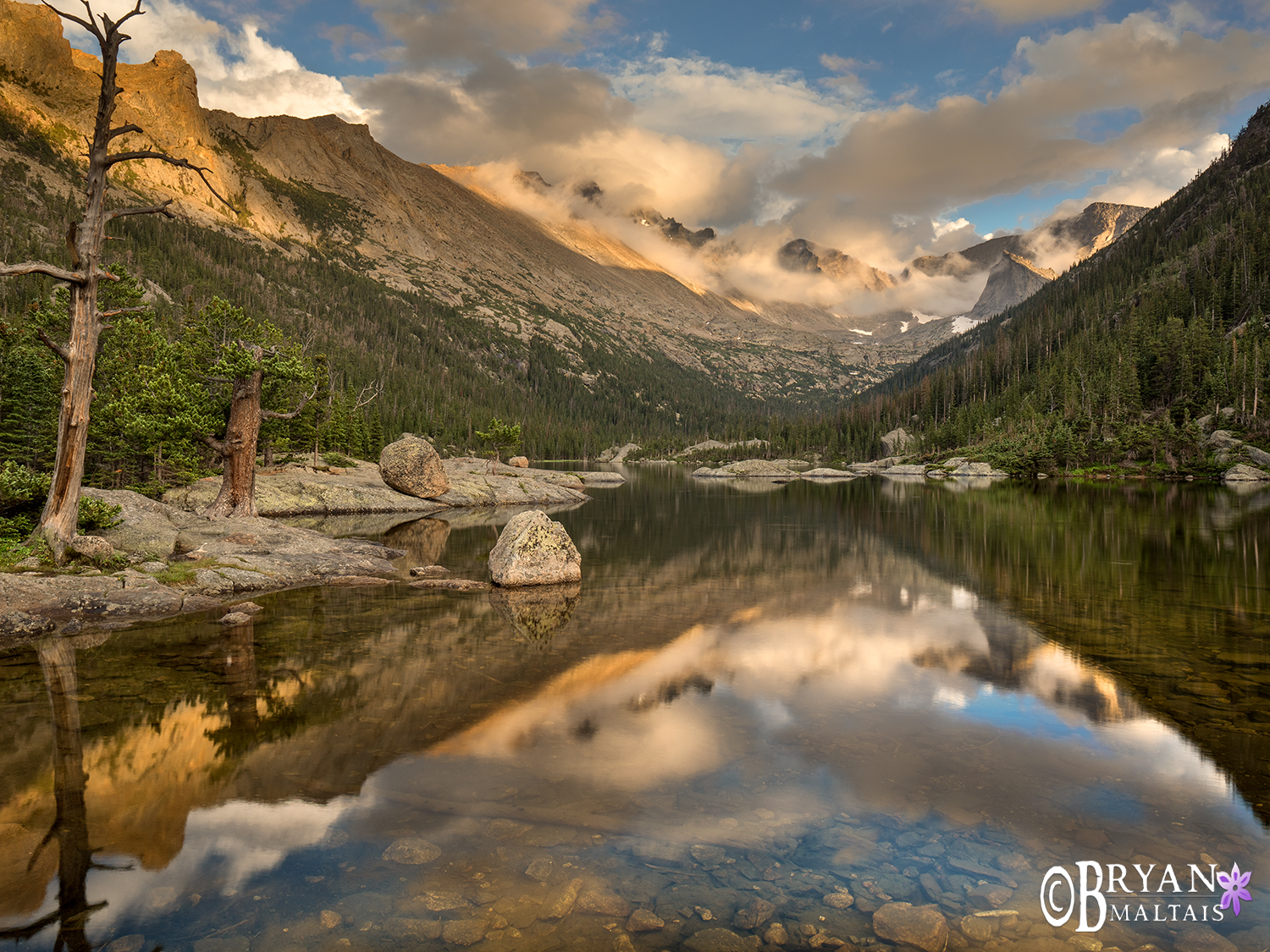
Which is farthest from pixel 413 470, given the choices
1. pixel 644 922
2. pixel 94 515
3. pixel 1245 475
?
pixel 1245 475

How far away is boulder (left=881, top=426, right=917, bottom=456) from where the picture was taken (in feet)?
535

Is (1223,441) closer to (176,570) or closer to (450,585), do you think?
(450,585)

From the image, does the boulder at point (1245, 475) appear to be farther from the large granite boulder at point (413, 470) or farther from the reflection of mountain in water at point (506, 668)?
the large granite boulder at point (413, 470)

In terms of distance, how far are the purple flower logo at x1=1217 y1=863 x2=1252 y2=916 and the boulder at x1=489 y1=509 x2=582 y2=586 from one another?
18.3 metres

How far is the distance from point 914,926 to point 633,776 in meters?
3.92

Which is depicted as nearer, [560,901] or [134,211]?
[560,901]

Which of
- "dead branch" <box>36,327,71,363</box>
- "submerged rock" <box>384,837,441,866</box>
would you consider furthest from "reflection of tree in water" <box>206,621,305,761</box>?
"dead branch" <box>36,327,71,363</box>

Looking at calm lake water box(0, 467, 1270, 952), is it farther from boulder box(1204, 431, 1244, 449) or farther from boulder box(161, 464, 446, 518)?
boulder box(1204, 431, 1244, 449)

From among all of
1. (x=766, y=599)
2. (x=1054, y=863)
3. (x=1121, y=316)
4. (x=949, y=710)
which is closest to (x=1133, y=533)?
(x=766, y=599)

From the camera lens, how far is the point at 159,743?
30.1 feet

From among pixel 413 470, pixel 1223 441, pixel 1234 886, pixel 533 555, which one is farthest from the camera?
pixel 1223 441

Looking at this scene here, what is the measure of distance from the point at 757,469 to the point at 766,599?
13142 cm

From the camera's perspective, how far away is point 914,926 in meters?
5.74

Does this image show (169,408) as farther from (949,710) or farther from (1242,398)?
(1242,398)
